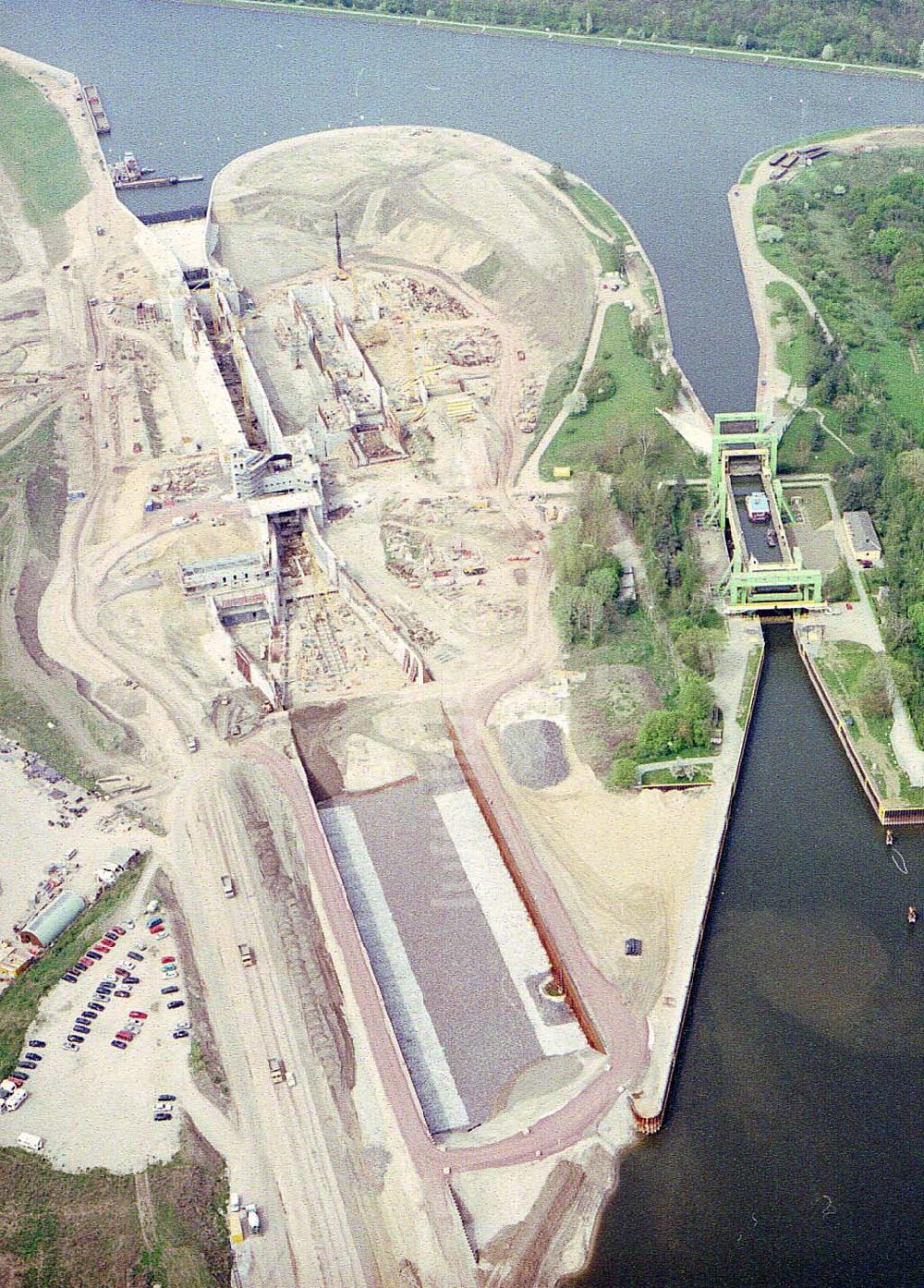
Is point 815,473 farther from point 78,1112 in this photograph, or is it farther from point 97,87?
point 97,87

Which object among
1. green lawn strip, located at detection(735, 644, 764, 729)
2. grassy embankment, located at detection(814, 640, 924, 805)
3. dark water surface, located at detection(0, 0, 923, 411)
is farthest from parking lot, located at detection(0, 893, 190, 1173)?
dark water surface, located at detection(0, 0, 923, 411)

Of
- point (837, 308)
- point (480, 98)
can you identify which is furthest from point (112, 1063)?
point (480, 98)

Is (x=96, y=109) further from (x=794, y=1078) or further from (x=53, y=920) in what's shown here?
(x=794, y=1078)

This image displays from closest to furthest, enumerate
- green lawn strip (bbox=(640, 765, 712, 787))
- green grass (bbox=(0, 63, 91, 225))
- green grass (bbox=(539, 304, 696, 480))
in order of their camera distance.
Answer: green lawn strip (bbox=(640, 765, 712, 787))
green grass (bbox=(539, 304, 696, 480))
green grass (bbox=(0, 63, 91, 225))

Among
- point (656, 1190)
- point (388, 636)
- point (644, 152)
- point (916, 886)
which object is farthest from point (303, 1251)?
point (644, 152)

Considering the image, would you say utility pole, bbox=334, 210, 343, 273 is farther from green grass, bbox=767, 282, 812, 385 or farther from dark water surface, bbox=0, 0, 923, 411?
green grass, bbox=767, 282, 812, 385
